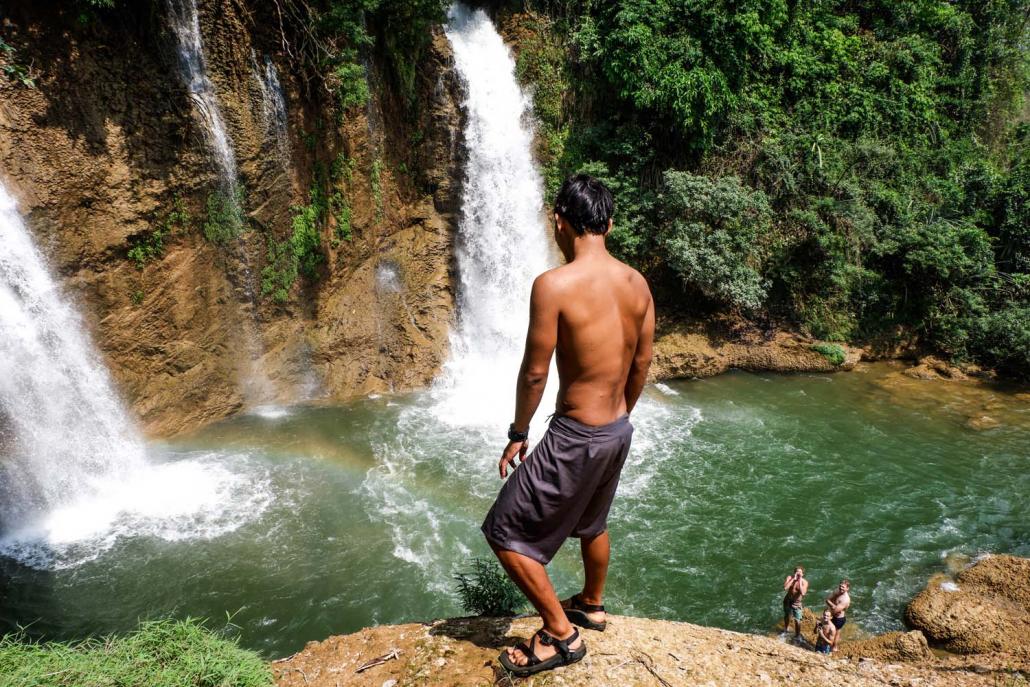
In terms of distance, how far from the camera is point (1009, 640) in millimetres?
5496

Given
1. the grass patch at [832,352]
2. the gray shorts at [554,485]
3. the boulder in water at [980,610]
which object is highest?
the gray shorts at [554,485]

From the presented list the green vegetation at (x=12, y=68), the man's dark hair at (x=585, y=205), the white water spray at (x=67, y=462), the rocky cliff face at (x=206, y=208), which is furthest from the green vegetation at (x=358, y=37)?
the man's dark hair at (x=585, y=205)

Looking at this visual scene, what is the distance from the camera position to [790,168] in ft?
41.1

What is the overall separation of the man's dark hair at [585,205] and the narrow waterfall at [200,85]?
25.2 feet

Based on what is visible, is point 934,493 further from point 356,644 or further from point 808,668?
point 356,644

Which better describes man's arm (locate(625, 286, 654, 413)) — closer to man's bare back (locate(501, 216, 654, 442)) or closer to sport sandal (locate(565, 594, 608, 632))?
man's bare back (locate(501, 216, 654, 442))

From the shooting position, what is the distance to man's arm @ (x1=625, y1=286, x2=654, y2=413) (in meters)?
2.59

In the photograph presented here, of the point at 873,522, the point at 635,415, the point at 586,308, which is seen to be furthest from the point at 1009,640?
the point at 586,308

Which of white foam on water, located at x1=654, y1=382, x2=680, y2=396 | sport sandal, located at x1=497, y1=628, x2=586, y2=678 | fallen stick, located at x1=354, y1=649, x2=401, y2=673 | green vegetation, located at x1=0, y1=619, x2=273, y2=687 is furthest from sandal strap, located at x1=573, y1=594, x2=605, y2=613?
white foam on water, located at x1=654, y1=382, x2=680, y2=396

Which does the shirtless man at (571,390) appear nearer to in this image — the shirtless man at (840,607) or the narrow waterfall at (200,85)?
the shirtless man at (840,607)

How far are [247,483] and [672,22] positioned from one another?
10.5 metres

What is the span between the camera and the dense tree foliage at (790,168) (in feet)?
37.2

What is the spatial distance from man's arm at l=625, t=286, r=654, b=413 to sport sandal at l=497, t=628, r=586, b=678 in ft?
3.37

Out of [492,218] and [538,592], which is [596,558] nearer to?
[538,592]
